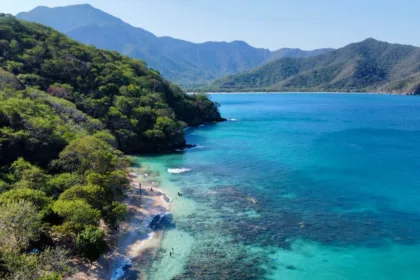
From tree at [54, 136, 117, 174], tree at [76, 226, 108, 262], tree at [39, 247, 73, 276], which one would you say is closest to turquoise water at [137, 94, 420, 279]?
tree at [76, 226, 108, 262]

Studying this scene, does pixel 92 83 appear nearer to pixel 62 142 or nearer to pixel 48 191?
pixel 62 142

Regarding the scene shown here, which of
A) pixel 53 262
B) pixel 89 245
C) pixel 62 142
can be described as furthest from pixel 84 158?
pixel 53 262

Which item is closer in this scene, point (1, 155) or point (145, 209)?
point (1, 155)

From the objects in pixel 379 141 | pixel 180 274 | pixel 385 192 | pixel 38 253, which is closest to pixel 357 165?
pixel 385 192

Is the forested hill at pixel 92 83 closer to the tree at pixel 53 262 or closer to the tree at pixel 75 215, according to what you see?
the tree at pixel 75 215

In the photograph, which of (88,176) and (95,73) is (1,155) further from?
(95,73)

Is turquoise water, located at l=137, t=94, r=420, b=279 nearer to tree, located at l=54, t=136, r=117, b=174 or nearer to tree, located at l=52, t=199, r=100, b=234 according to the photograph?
tree, located at l=52, t=199, r=100, b=234

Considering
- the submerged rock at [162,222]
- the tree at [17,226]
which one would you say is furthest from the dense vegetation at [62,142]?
the submerged rock at [162,222]
